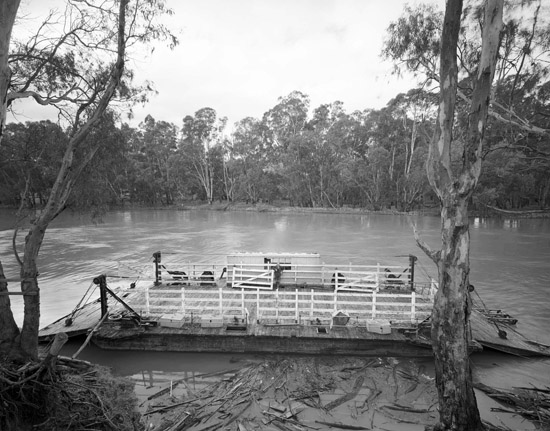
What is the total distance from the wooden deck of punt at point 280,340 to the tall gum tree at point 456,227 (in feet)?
10.9

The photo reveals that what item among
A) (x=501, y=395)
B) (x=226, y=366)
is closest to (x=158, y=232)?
(x=226, y=366)

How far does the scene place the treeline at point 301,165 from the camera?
4662 centimetres

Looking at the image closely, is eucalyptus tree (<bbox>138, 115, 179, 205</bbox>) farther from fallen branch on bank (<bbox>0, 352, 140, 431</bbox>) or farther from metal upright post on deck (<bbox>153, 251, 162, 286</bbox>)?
fallen branch on bank (<bbox>0, 352, 140, 431</bbox>)

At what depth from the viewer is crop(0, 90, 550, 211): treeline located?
4662 centimetres

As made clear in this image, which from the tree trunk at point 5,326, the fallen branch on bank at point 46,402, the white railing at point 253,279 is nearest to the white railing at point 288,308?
the white railing at point 253,279

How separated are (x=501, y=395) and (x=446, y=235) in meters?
4.43

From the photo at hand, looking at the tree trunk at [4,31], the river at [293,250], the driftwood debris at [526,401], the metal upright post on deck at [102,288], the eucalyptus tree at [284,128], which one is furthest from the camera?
the eucalyptus tree at [284,128]

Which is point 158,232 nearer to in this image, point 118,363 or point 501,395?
point 118,363

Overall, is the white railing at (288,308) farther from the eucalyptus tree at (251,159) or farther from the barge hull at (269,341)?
the eucalyptus tree at (251,159)

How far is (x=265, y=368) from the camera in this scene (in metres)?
7.82

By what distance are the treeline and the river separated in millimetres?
7890

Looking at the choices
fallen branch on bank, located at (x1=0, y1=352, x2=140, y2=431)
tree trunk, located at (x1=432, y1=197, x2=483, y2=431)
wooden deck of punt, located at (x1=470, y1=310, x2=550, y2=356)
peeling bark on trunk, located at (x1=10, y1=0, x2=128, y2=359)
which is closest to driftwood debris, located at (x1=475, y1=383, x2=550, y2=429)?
wooden deck of punt, located at (x1=470, y1=310, x2=550, y2=356)

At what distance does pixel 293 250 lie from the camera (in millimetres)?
24062

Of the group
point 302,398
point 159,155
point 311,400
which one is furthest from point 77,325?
point 159,155
